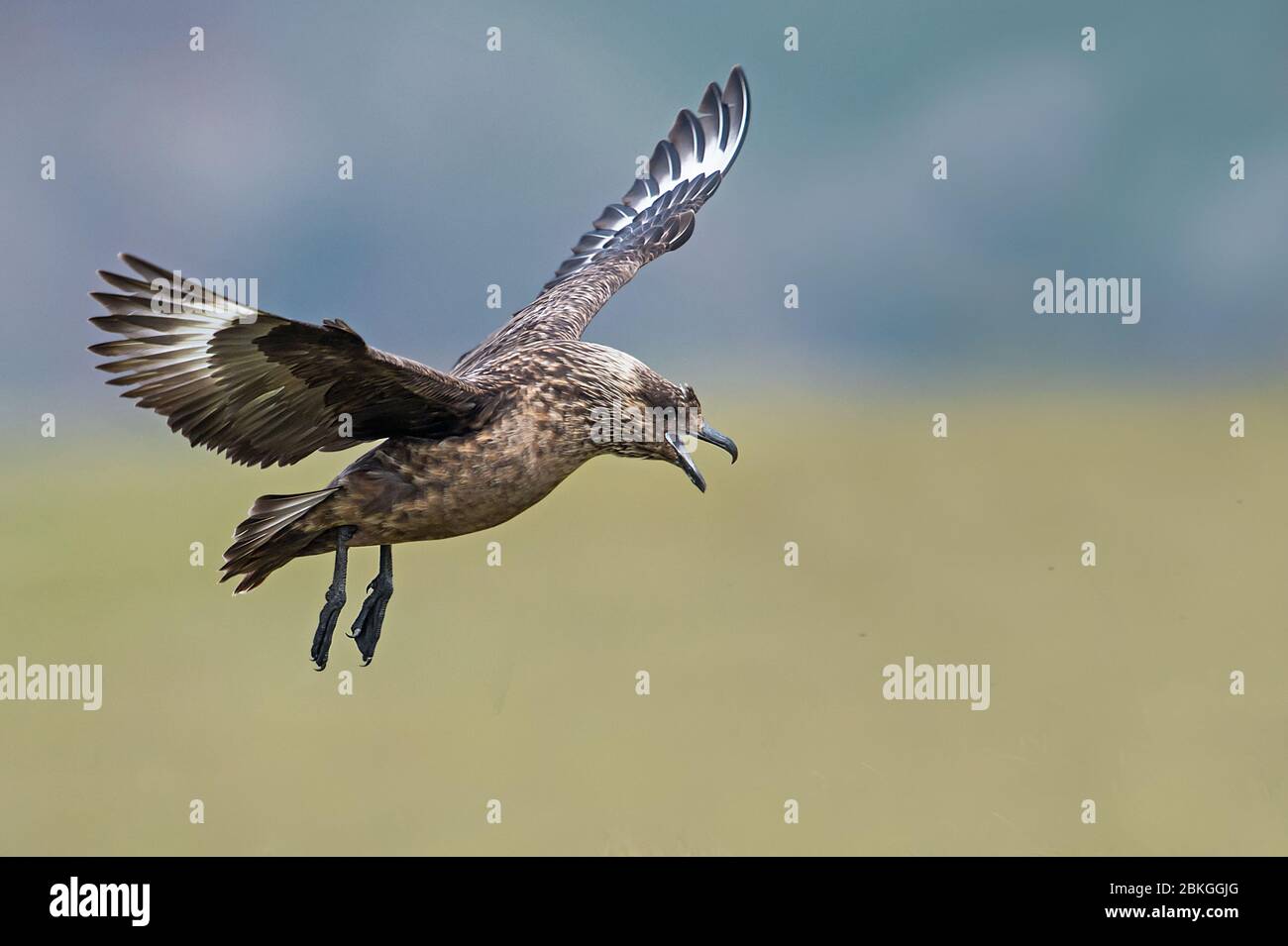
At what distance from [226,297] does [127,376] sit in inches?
28.1

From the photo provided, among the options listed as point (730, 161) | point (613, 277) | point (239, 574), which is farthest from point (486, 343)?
point (730, 161)

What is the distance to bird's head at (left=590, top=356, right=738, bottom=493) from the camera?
302 inches

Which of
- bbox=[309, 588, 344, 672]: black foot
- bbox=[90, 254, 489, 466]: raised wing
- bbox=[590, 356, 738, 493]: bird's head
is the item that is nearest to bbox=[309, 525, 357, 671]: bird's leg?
bbox=[309, 588, 344, 672]: black foot

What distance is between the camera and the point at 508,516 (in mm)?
7566

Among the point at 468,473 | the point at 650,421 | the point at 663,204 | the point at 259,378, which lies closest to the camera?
the point at 259,378

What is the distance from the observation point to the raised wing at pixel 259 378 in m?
6.79

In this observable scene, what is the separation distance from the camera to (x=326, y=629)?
7480mm

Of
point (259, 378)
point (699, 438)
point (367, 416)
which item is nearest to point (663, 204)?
point (699, 438)

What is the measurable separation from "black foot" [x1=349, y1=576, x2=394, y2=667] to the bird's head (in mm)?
1296

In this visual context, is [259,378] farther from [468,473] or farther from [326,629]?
[326,629]

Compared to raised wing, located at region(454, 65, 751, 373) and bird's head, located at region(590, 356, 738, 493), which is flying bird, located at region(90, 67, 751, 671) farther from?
raised wing, located at region(454, 65, 751, 373)

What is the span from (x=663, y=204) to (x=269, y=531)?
4551 mm

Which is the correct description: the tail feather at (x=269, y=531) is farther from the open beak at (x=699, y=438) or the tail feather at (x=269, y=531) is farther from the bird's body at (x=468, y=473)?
the open beak at (x=699, y=438)

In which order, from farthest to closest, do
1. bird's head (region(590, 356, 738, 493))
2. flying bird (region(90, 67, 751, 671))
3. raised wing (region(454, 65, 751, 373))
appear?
raised wing (region(454, 65, 751, 373))
bird's head (region(590, 356, 738, 493))
flying bird (region(90, 67, 751, 671))
